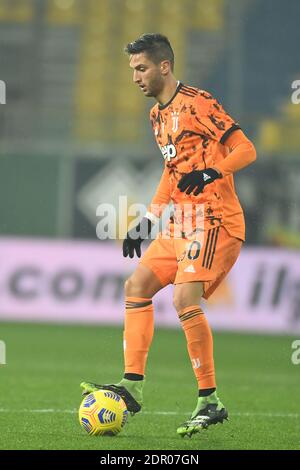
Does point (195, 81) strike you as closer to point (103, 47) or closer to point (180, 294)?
point (103, 47)

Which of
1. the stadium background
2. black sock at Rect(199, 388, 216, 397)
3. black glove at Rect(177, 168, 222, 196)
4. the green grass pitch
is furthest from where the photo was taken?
the stadium background

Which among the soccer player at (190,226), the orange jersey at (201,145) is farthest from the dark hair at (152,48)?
the orange jersey at (201,145)

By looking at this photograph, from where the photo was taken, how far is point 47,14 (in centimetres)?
1747

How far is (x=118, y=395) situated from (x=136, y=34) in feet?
44.3

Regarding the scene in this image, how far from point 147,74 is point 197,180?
0.75m

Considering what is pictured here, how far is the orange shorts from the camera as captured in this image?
5.64 m

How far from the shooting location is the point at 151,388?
7.95 m

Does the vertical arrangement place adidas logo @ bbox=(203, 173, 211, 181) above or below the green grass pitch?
above

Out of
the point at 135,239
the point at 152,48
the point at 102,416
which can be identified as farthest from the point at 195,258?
the point at 152,48

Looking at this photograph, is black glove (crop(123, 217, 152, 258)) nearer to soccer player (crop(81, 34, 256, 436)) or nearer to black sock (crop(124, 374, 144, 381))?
soccer player (crop(81, 34, 256, 436))

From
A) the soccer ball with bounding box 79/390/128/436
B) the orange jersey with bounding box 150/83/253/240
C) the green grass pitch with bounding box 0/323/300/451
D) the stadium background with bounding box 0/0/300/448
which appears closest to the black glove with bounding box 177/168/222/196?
the orange jersey with bounding box 150/83/253/240

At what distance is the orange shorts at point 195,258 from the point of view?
564 cm

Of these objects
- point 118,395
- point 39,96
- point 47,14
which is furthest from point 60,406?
point 47,14

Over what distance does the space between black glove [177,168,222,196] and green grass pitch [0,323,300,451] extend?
4.25 ft
